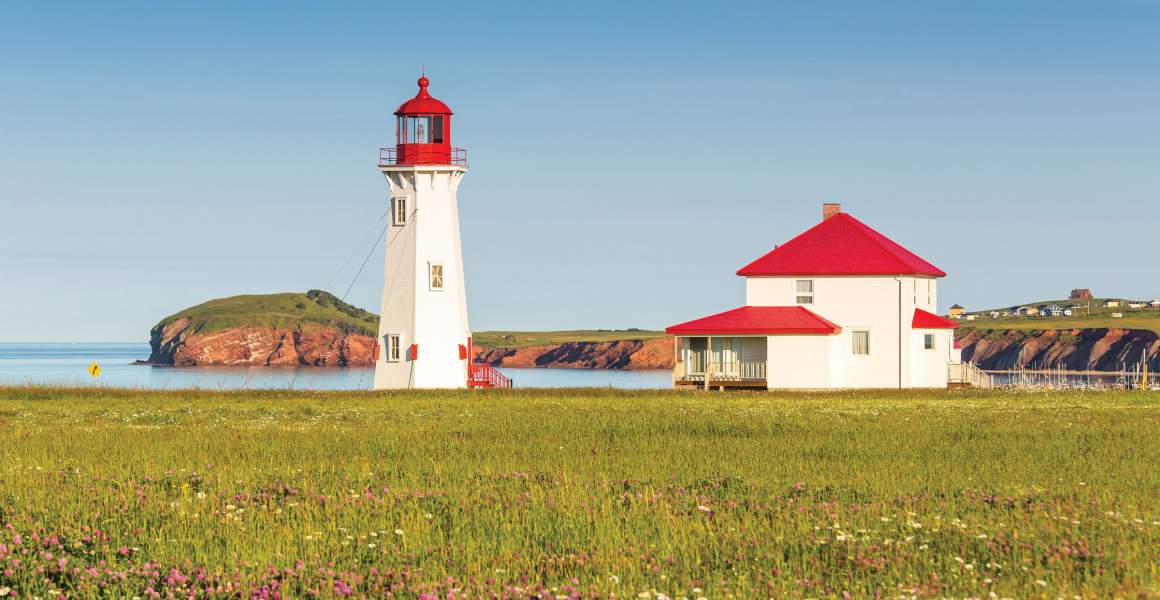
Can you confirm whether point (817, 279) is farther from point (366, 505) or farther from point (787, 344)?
point (366, 505)

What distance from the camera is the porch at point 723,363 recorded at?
61.3 meters

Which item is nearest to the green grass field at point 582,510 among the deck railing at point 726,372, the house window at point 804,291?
the deck railing at point 726,372

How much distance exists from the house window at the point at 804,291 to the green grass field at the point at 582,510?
92.3 feet

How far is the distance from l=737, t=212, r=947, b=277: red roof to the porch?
Answer: 11.4 feet

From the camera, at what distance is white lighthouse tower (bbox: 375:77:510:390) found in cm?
5525

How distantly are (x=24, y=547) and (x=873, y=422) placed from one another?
2479 centimetres

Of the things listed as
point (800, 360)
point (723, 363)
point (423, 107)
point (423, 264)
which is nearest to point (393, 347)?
point (423, 264)

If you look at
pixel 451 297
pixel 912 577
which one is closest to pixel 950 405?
pixel 451 297

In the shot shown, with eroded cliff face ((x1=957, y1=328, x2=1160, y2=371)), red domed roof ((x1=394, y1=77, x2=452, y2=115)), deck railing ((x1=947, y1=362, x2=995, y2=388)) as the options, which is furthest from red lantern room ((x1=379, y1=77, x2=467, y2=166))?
eroded cliff face ((x1=957, y1=328, x2=1160, y2=371))

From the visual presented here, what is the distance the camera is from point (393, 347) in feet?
183

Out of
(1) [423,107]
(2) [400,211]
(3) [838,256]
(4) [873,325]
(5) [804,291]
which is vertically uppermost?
(1) [423,107]

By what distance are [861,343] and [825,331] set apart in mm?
3254

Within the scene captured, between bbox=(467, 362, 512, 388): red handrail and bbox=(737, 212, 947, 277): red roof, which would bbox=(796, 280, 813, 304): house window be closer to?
bbox=(737, 212, 947, 277): red roof

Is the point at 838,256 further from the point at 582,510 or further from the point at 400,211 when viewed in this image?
the point at 582,510
